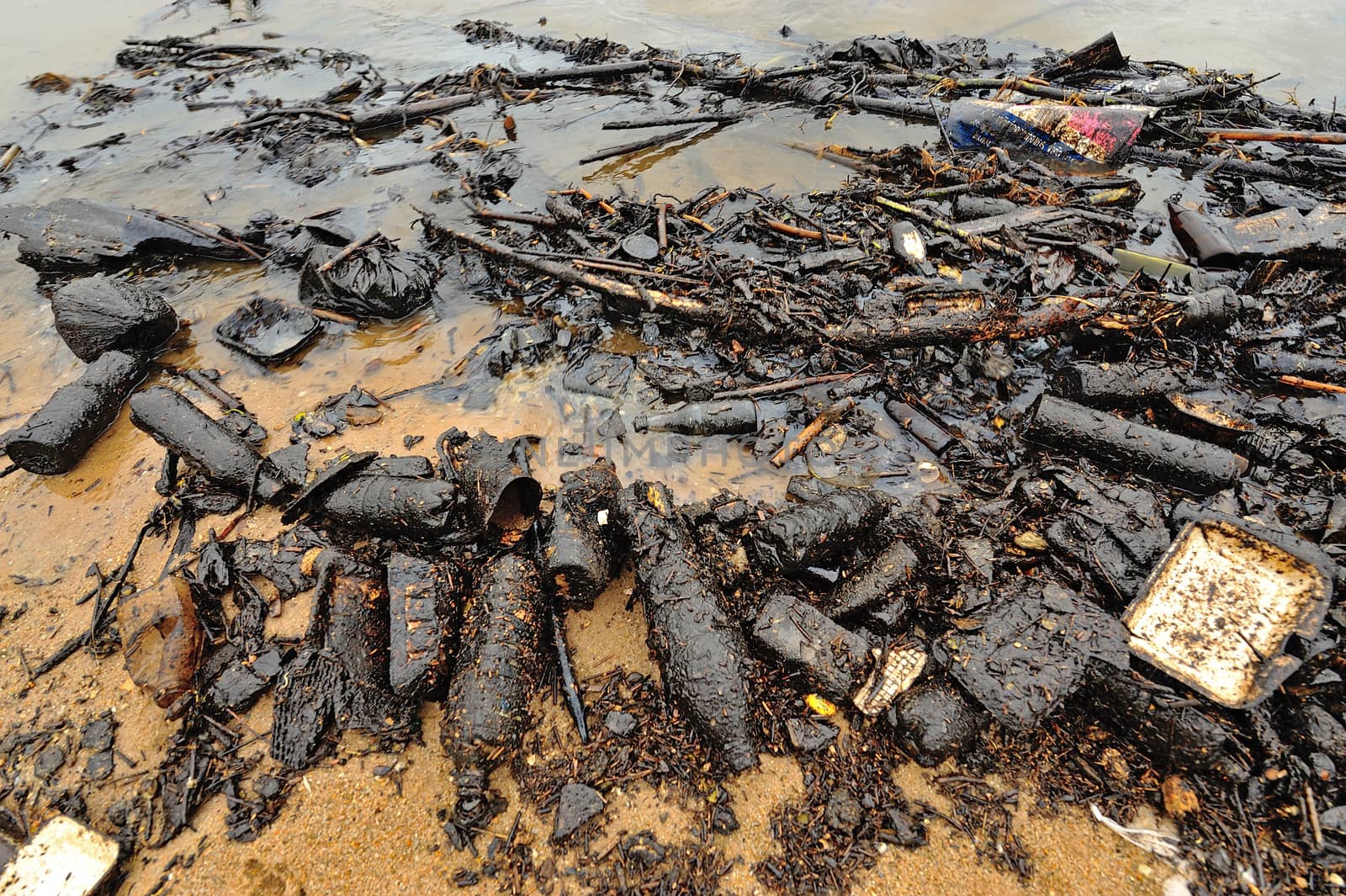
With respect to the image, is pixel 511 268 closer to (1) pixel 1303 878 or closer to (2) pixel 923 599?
(2) pixel 923 599

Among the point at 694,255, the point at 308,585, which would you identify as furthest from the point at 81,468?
the point at 694,255

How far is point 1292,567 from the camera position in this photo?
3.00 metres

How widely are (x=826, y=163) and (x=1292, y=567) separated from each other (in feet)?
24.2

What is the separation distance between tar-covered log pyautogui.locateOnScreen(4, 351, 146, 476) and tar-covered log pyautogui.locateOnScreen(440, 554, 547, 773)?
4111mm

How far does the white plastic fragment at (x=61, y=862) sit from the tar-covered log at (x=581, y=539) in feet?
7.76

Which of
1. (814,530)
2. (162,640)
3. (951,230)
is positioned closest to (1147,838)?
(814,530)

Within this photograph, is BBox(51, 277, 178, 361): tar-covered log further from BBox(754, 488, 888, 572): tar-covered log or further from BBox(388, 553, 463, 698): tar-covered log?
BBox(754, 488, 888, 572): tar-covered log

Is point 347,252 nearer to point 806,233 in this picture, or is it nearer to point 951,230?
point 806,233

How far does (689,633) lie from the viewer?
3.04 meters

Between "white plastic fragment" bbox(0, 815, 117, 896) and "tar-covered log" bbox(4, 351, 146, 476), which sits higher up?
"tar-covered log" bbox(4, 351, 146, 476)

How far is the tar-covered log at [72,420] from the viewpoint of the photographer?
15.0ft

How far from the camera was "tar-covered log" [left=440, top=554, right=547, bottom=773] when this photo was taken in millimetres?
2844

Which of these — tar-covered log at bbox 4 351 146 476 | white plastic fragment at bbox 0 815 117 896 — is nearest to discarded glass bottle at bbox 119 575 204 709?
white plastic fragment at bbox 0 815 117 896

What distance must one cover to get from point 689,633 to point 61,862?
10.2 ft
